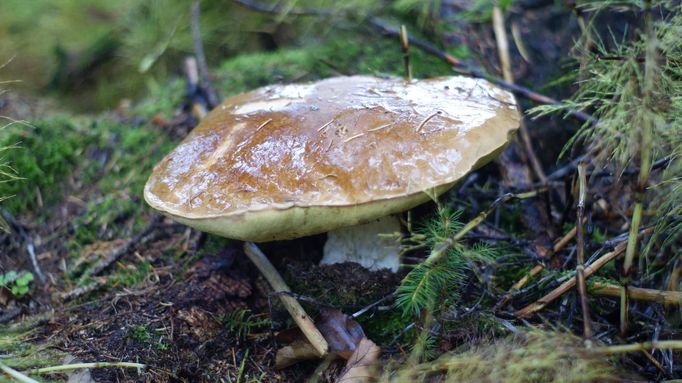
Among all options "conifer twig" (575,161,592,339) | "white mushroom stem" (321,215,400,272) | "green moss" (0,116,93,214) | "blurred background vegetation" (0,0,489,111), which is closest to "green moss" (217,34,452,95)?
→ "blurred background vegetation" (0,0,489,111)

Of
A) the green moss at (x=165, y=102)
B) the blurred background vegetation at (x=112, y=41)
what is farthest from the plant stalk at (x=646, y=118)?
the blurred background vegetation at (x=112, y=41)

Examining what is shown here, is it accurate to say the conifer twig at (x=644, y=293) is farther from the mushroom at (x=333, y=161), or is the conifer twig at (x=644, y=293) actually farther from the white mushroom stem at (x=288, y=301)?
the white mushroom stem at (x=288, y=301)

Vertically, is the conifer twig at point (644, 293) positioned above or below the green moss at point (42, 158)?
above

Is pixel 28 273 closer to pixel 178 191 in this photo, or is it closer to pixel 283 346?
pixel 178 191

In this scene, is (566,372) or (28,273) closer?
(566,372)

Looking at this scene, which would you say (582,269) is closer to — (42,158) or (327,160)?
(327,160)

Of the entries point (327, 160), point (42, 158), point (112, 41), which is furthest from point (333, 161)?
point (112, 41)

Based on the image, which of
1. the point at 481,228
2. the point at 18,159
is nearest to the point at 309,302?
the point at 481,228
